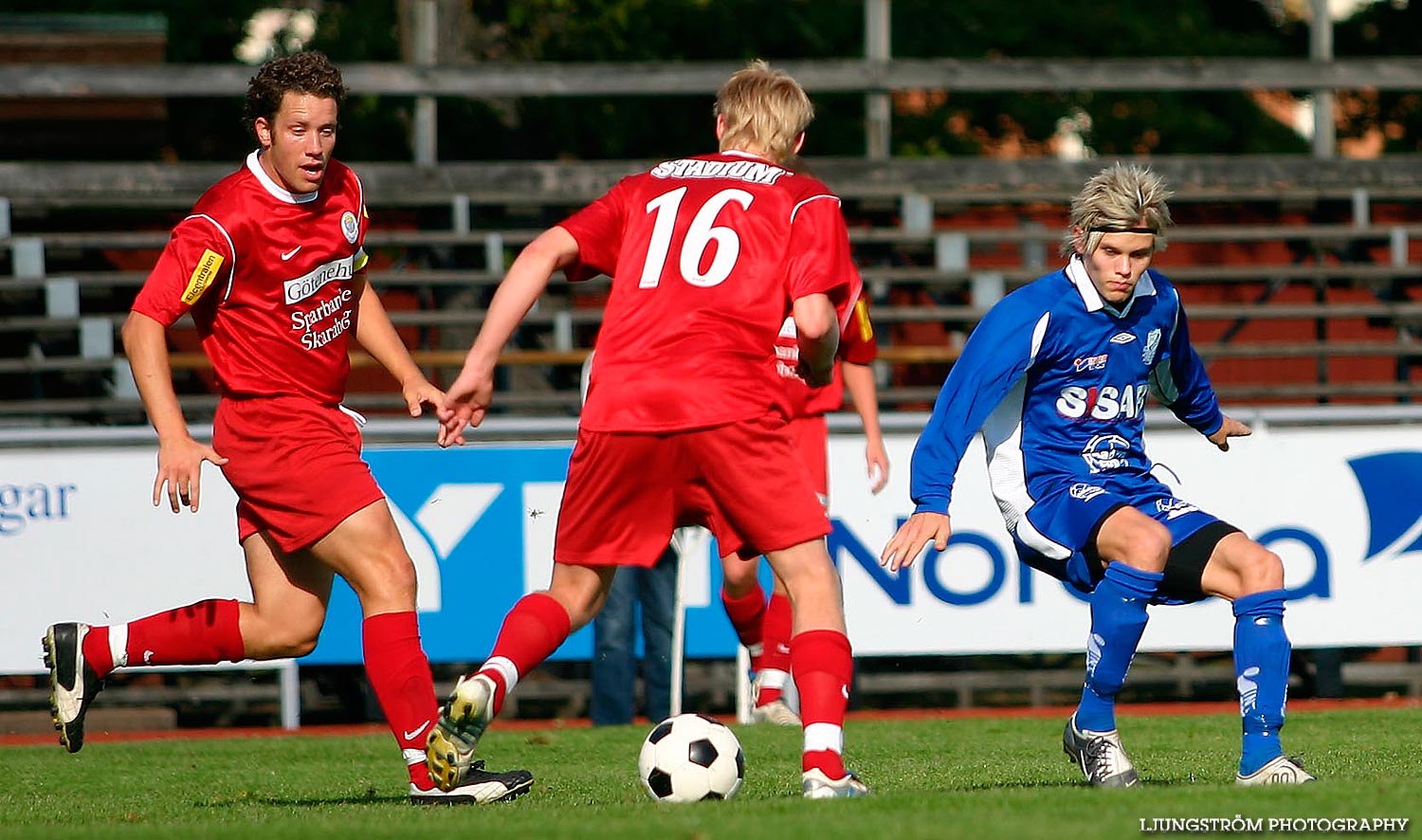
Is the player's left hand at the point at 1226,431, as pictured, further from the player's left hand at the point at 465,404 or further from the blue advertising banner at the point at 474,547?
the blue advertising banner at the point at 474,547

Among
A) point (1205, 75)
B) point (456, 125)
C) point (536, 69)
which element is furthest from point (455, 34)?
point (1205, 75)

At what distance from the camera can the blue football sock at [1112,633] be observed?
557 cm

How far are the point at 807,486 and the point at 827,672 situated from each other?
51 centimetres

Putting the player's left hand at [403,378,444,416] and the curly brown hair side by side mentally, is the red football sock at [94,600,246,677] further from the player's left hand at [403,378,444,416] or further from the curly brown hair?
the curly brown hair

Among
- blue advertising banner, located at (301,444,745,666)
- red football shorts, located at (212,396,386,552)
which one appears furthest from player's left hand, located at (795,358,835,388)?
blue advertising banner, located at (301,444,745,666)

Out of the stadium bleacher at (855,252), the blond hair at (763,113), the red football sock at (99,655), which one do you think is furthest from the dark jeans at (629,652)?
the blond hair at (763,113)

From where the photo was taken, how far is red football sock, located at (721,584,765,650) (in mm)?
8383

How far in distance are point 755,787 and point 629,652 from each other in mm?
3549

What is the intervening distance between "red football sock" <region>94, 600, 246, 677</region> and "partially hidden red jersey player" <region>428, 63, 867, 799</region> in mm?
1259

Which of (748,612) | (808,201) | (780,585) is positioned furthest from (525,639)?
(748,612)

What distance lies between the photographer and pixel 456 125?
1880 centimetres

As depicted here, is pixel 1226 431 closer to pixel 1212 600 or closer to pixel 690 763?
pixel 690 763

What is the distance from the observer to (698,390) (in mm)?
5027

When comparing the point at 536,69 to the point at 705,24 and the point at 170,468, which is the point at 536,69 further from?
the point at 170,468
